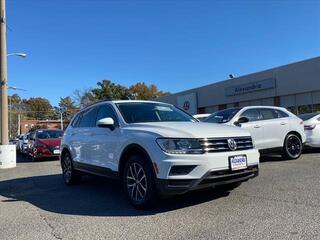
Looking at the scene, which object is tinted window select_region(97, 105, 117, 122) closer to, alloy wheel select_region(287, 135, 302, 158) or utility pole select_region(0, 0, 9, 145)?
alloy wheel select_region(287, 135, 302, 158)

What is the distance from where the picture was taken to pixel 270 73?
101 feet

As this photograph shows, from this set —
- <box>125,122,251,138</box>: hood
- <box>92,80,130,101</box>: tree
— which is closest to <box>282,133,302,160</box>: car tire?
<box>125,122,251,138</box>: hood

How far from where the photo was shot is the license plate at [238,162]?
625 centimetres

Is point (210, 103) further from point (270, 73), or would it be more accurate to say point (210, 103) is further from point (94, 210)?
point (94, 210)

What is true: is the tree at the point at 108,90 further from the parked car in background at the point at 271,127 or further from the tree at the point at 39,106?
the parked car in background at the point at 271,127

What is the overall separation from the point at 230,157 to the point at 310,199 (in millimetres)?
1406

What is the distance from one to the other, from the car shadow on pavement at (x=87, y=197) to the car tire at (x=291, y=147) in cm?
513

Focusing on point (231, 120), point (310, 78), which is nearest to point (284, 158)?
point (231, 120)

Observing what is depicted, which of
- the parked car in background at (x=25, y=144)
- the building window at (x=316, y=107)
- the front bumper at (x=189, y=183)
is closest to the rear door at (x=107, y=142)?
the front bumper at (x=189, y=183)

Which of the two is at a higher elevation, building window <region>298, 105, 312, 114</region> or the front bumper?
building window <region>298, 105, 312, 114</region>

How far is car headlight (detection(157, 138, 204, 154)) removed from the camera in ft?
19.8

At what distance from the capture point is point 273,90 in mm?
30641

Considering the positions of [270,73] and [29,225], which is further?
[270,73]

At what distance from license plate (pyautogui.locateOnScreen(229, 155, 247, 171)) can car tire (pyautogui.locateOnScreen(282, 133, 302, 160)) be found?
5879 millimetres
